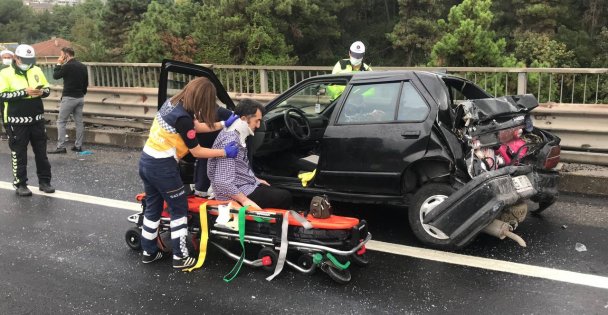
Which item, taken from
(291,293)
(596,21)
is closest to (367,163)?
(291,293)

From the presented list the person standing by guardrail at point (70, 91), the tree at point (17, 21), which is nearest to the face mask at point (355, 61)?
the person standing by guardrail at point (70, 91)

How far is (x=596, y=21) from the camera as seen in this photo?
3362 cm

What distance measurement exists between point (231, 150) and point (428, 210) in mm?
1733

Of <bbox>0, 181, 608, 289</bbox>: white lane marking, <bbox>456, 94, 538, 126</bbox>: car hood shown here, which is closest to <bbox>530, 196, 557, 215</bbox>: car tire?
<bbox>456, 94, 538, 126</bbox>: car hood

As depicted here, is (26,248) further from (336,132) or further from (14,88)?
(336,132)

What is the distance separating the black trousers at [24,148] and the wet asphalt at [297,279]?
1.12m

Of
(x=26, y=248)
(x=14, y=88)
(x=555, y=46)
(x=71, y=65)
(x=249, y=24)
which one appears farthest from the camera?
(x=249, y=24)

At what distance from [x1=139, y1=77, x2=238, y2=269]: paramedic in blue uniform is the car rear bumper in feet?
5.89

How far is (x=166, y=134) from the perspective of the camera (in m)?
4.28

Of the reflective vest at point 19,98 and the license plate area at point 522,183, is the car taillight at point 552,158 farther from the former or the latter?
the reflective vest at point 19,98

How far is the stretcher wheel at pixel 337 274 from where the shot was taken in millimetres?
4012

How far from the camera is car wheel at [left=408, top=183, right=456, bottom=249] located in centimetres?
462

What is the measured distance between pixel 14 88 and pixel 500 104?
5.53 m

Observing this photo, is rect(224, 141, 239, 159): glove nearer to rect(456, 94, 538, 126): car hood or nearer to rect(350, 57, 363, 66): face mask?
rect(456, 94, 538, 126): car hood
